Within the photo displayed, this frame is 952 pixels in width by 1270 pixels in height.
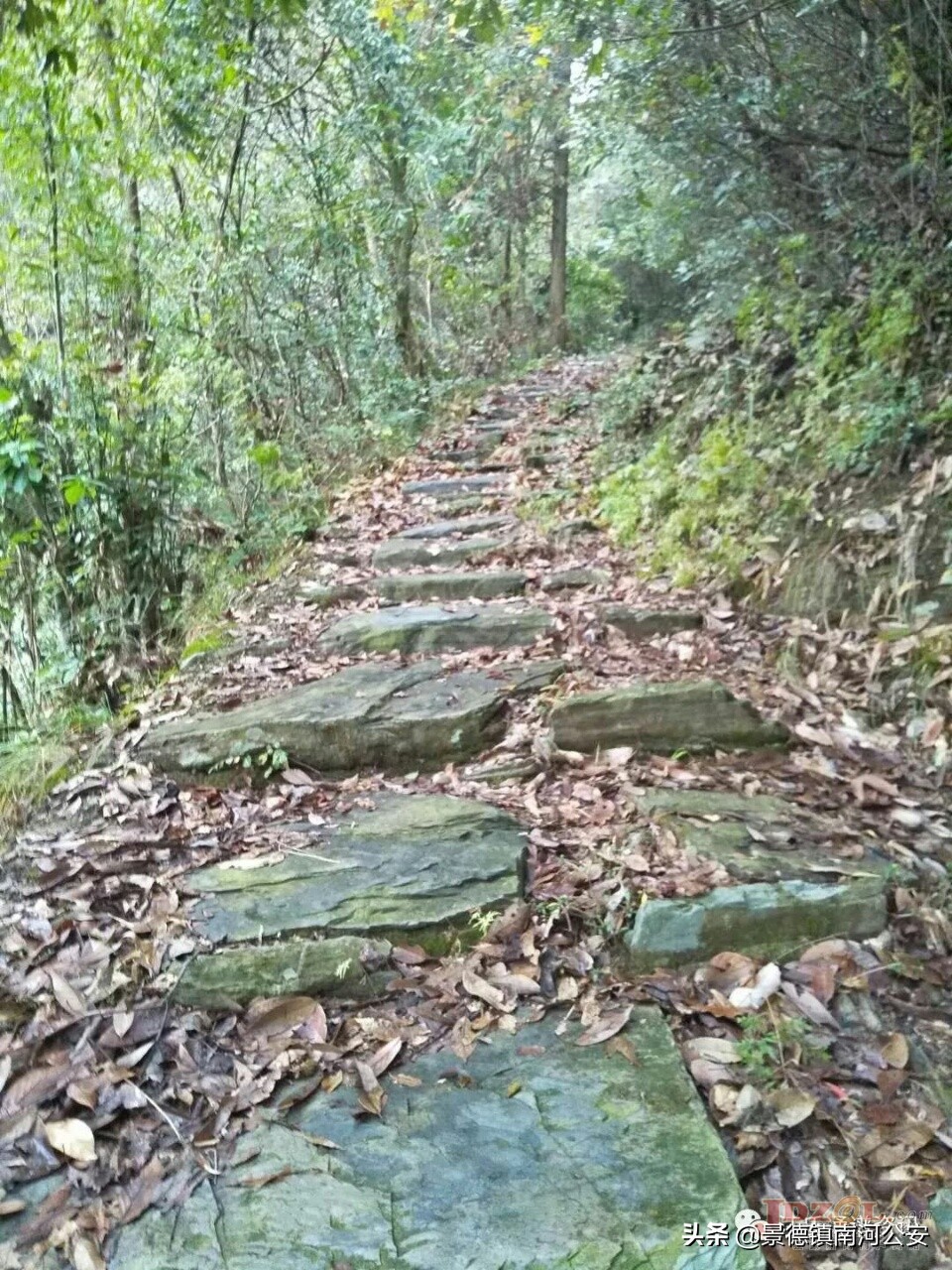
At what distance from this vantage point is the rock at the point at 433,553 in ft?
21.6

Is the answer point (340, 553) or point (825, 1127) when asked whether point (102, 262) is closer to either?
point (340, 553)

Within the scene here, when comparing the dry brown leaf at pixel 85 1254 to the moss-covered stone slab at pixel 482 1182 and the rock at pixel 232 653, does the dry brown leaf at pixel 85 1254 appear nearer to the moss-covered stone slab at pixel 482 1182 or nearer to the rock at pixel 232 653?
the moss-covered stone slab at pixel 482 1182

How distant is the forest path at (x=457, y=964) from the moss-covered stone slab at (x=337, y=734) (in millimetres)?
17

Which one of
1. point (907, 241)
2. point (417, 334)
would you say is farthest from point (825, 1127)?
point (417, 334)

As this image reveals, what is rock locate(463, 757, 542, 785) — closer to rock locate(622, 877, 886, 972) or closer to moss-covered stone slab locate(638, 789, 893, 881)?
moss-covered stone slab locate(638, 789, 893, 881)

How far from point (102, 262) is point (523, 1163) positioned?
5.65 m

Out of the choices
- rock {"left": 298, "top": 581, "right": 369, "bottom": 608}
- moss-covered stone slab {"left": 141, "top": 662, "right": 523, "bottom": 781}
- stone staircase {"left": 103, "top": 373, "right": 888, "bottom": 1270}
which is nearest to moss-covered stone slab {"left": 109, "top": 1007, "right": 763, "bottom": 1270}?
stone staircase {"left": 103, "top": 373, "right": 888, "bottom": 1270}

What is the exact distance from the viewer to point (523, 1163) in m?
2.11

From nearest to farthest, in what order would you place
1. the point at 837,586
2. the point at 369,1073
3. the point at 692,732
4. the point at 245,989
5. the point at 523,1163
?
1. the point at 523,1163
2. the point at 369,1073
3. the point at 245,989
4. the point at 692,732
5. the point at 837,586

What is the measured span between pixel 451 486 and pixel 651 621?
11.8ft

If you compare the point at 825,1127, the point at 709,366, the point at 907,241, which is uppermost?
the point at 907,241

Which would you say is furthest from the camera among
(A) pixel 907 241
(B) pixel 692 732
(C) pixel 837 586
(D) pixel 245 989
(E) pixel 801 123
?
(E) pixel 801 123

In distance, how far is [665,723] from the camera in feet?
13.0

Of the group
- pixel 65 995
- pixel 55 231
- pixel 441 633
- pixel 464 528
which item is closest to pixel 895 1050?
pixel 65 995
